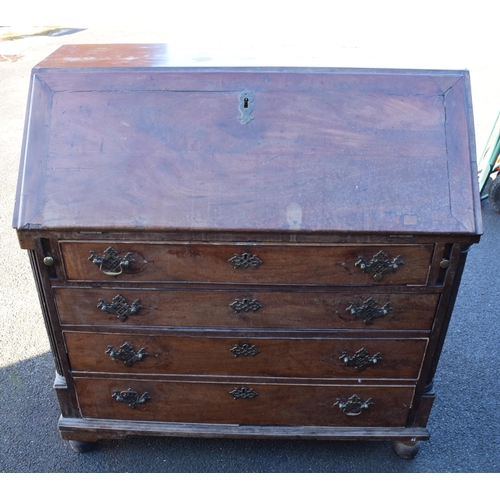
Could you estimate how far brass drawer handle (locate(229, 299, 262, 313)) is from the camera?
63.8 inches

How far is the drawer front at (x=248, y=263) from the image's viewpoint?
4.93 feet

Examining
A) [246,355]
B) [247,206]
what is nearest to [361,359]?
[246,355]

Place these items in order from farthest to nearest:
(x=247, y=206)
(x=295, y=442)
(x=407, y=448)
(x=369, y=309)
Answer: (x=295, y=442) → (x=407, y=448) → (x=369, y=309) → (x=247, y=206)

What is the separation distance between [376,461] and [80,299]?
134cm

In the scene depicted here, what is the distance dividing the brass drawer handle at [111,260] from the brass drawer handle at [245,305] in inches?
14.2

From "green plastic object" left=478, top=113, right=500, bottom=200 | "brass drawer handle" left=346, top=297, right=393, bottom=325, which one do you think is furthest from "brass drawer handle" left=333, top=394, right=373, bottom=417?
"green plastic object" left=478, top=113, right=500, bottom=200

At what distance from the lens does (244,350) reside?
68.2 inches

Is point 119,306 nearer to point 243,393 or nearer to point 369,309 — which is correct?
point 243,393

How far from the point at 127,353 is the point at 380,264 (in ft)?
3.02

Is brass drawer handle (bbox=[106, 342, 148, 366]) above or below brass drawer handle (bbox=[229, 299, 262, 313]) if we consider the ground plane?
below

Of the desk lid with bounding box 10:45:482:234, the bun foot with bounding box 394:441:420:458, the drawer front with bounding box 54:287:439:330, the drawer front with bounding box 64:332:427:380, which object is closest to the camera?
the desk lid with bounding box 10:45:482:234

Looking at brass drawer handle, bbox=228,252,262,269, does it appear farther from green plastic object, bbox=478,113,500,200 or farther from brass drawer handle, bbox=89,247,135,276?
green plastic object, bbox=478,113,500,200

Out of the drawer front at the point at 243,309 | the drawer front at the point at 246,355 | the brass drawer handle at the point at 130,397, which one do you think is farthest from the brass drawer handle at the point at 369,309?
the brass drawer handle at the point at 130,397

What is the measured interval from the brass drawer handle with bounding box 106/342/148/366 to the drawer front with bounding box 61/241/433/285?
29 centimetres
